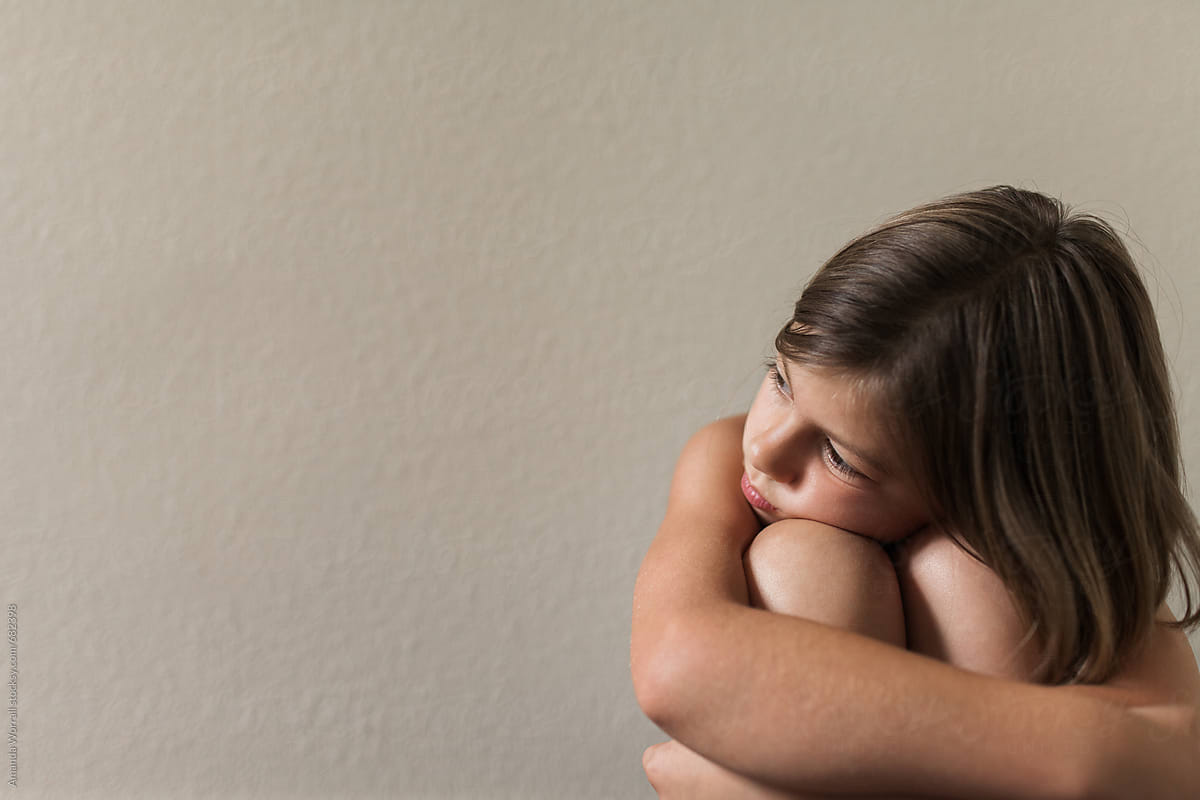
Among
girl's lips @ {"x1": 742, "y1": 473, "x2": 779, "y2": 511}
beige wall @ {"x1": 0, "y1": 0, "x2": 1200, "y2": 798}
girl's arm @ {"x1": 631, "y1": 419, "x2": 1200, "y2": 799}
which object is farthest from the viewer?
beige wall @ {"x1": 0, "y1": 0, "x2": 1200, "y2": 798}

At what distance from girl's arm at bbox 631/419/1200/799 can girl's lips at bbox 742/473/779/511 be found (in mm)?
111

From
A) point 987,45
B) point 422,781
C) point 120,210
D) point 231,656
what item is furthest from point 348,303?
point 987,45

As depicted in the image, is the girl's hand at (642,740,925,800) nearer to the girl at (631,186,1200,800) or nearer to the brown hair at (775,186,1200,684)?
the girl at (631,186,1200,800)

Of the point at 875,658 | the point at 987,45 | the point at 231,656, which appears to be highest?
the point at 987,45

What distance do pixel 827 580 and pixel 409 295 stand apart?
0.42m

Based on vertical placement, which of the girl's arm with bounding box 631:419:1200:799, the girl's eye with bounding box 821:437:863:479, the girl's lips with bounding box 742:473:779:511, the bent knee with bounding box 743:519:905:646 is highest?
the girl's eye with bounding box 821:437:863:479

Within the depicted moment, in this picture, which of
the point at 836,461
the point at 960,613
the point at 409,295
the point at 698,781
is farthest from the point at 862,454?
the point at 409,295

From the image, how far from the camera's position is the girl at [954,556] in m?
0.51

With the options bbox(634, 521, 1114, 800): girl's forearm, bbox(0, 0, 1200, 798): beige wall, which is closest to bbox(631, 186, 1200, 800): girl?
bbox(634, 521, 1114, 800): girl's forearm

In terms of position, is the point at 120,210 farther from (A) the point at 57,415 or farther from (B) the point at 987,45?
(B) the point at 987,45

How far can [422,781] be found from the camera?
33.7 inches

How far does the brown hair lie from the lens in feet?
1.75

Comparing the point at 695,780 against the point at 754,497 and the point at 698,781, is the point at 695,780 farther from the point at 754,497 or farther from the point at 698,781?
the point at 754,497

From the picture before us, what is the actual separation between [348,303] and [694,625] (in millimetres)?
424
